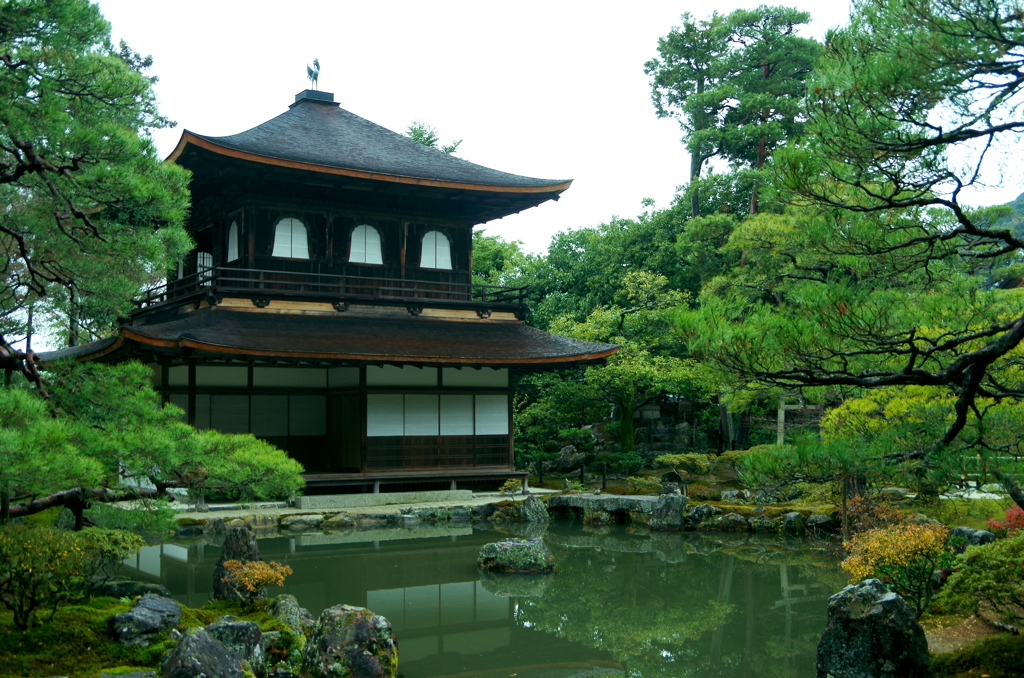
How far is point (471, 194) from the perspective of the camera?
20531mm

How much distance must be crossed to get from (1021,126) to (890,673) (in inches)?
158

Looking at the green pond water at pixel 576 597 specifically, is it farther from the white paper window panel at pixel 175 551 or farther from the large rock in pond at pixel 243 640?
the large rock in pond at pixel 243 640

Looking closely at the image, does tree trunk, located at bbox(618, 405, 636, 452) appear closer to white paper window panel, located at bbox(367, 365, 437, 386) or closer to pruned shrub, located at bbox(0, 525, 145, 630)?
white paper window panel, located at bbox(367, 365, 437, 386)

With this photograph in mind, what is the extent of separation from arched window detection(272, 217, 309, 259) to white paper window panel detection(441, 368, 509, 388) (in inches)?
166

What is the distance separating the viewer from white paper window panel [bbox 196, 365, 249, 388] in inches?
687

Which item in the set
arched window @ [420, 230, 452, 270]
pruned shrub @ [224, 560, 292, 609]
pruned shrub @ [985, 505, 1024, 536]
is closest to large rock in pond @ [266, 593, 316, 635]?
pruned shrub @ [224, 560, 292, 609]

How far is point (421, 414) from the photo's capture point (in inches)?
738

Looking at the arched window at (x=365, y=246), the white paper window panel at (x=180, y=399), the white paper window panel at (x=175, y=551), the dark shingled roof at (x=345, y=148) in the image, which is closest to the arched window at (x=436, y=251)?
the arched window at (x=365, y=246)

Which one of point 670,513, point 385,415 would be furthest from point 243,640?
point 385,415

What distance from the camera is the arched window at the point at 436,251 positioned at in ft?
69.2

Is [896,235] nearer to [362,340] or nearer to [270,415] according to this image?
[362,340]

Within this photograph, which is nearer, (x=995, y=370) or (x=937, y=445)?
(x=937, y=445)

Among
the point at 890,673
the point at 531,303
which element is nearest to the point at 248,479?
the point at 890,673

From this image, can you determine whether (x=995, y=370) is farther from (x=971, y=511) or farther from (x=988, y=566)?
(x=971, y=511)
